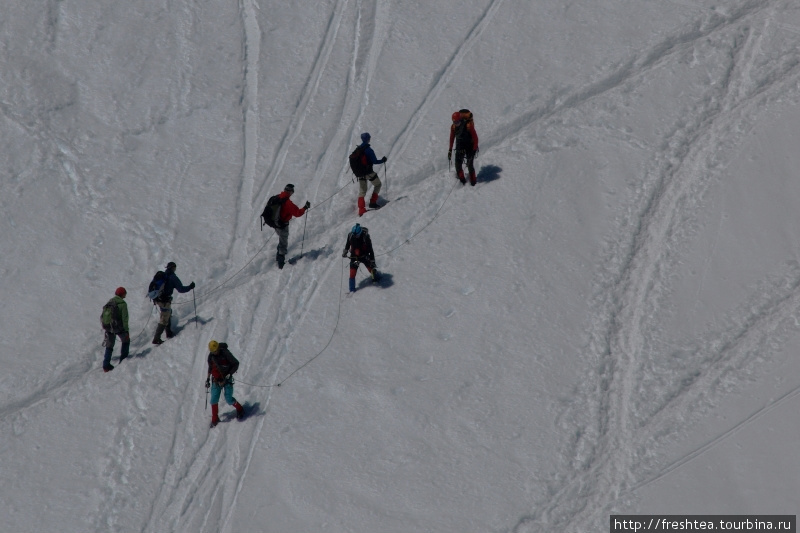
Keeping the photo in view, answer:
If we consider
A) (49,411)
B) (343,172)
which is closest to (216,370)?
(49,411)

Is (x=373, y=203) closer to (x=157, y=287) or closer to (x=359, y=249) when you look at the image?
(x=359, y=249)

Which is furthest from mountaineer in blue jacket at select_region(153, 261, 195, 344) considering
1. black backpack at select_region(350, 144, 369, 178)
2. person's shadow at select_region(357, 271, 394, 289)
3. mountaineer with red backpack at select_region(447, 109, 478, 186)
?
mountaineer with red backpack at select_region(447, 109, 478, 186)

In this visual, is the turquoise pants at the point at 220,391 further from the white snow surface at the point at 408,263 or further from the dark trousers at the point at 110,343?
the dark trousers at the point at 110,343

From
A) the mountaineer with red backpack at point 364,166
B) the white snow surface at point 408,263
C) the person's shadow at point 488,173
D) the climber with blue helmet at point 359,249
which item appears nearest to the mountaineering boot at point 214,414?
the white snow surface at point 408,263

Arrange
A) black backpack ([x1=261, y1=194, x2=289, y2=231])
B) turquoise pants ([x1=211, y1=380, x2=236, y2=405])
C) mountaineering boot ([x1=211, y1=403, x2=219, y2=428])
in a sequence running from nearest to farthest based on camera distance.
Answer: turquoise pants ([x1=211, y1=380, x2=236, y2=405]), mountaineering boot ([x1=211, y1=403, x2=219, y2=428]), black backpack ([x1=261, y1=194, x2=289, y2=231])

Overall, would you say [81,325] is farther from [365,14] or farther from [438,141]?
[365,14]

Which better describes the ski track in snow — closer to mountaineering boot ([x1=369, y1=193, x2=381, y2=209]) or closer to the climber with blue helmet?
mountaineering boot ([x1=369, y1=193, x2=381, y2=209])

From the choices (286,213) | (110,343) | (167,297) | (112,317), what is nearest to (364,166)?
(286,213)

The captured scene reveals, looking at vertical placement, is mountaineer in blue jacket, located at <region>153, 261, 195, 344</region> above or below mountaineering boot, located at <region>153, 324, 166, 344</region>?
above

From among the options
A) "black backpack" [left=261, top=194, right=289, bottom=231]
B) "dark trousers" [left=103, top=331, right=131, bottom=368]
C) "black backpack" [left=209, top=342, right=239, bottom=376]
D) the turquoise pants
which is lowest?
the turquoise pants
